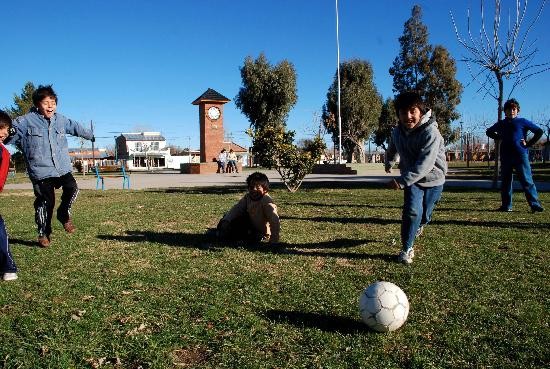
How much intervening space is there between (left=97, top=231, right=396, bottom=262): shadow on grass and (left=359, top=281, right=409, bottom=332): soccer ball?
1782 mm

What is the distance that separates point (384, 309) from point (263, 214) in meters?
2.79

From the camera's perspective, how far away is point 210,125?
34.1 m

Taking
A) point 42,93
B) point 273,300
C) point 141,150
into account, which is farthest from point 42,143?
point 141,150

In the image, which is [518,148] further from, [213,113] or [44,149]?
[213,113]

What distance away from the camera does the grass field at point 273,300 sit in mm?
2643

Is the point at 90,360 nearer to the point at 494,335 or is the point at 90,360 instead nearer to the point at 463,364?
the point at 463,364

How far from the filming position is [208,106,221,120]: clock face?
3394cm

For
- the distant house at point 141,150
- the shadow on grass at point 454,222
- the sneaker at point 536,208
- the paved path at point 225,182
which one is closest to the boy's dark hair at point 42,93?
the shadow on grass at point 454,222

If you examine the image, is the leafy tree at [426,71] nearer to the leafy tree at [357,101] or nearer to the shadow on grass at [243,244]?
the leafy tree at [357,101]

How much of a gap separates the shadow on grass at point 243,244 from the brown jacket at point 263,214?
168 mm

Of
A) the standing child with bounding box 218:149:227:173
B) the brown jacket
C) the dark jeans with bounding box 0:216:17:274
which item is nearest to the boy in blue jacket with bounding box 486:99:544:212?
the brown jacket

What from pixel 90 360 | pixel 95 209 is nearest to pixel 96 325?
pixel 90 360

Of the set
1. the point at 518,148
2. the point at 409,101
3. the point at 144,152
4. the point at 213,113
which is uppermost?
the point at 213,113

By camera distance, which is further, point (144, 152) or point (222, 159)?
point (144, 152)
